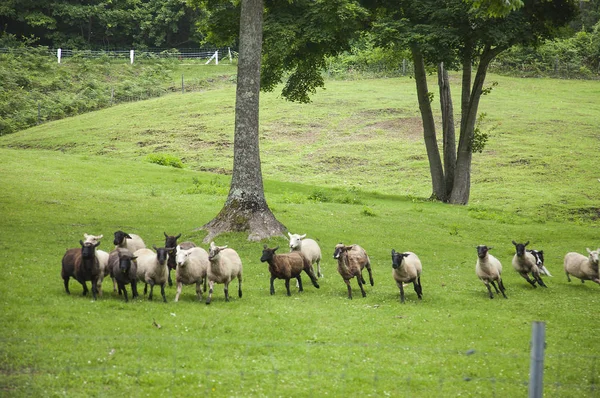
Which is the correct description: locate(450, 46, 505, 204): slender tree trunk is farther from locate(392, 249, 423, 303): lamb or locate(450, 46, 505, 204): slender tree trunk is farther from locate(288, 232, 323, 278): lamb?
locate(392, 249, 423, 303): lamb

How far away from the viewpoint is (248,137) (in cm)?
2461

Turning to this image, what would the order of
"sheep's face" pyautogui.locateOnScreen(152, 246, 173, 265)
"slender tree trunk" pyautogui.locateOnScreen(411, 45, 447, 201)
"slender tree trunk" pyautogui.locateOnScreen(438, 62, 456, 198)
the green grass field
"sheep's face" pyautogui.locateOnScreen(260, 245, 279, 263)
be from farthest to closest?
"slender tree trunk" pyautogui.locateOnScreen(438, 62, 456, 198) → "slender tree trunk" pyautogui.locateOnScreen(411, 45, 447, 201) → "sheep's face" pyautogui.locateOnScreen(260, 245, 279, 263) → "sheep's face" pyautogui.locateOnScreen(152, 246, 173, 265) → the green grass field

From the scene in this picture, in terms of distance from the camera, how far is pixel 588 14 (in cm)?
8525

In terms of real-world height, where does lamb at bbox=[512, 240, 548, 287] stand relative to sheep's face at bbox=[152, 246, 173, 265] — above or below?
below

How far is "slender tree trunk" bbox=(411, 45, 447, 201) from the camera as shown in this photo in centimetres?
3619

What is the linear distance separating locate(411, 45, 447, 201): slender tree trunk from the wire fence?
78.3ft

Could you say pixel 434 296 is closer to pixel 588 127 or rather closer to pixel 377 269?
pixel 377 269

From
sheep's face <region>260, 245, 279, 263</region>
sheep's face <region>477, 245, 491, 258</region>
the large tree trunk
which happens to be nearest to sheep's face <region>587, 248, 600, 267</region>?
sheep's face <region>477, 245, 491, 258</region>

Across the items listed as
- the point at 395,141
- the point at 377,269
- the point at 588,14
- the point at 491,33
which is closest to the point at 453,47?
the point at 491,33

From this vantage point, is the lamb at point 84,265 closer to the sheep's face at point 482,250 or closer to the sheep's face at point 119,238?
the sheep's face at point 119,238

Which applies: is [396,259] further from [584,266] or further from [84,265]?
[84,265]

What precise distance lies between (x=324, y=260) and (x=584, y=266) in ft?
25.7

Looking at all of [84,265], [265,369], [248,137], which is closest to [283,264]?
[84,265]

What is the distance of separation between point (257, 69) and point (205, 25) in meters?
7.67
